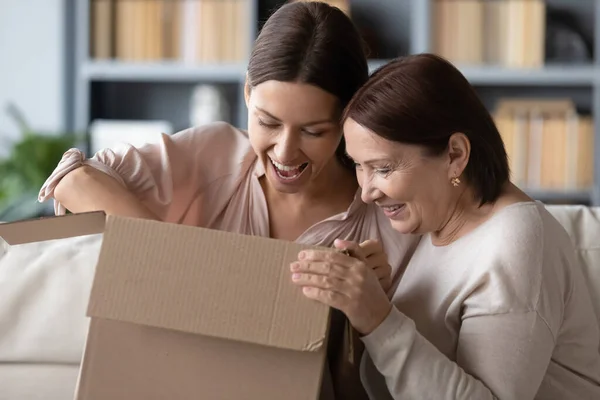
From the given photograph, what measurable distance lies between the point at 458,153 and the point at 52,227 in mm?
609

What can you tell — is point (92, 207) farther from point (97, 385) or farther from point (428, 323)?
point (428, 323)

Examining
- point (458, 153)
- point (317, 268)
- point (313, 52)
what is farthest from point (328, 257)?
point (313, 52)

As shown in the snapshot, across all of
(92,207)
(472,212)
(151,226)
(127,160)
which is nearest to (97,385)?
(151,226)

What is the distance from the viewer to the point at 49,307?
6.16 feet

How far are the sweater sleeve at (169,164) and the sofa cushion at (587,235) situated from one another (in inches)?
25.0

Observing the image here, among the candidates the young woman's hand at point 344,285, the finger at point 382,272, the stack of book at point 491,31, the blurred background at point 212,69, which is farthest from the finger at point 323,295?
the stack of book at point 491,31

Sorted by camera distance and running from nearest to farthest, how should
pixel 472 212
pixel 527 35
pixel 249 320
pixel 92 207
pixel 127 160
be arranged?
pixel 249 320 → pixel 472 212 → pixel 92 207 → pixel 127 160 → pixel 527 35

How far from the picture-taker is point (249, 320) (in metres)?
1.29

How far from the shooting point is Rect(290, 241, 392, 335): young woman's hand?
1.29 metres

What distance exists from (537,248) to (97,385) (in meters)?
0.65

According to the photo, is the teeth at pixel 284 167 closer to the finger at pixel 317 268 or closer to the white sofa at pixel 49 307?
the finger at pixel 317 268

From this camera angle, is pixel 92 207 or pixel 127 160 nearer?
pixel 92 207

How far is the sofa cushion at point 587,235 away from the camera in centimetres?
176

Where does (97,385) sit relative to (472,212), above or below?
below
